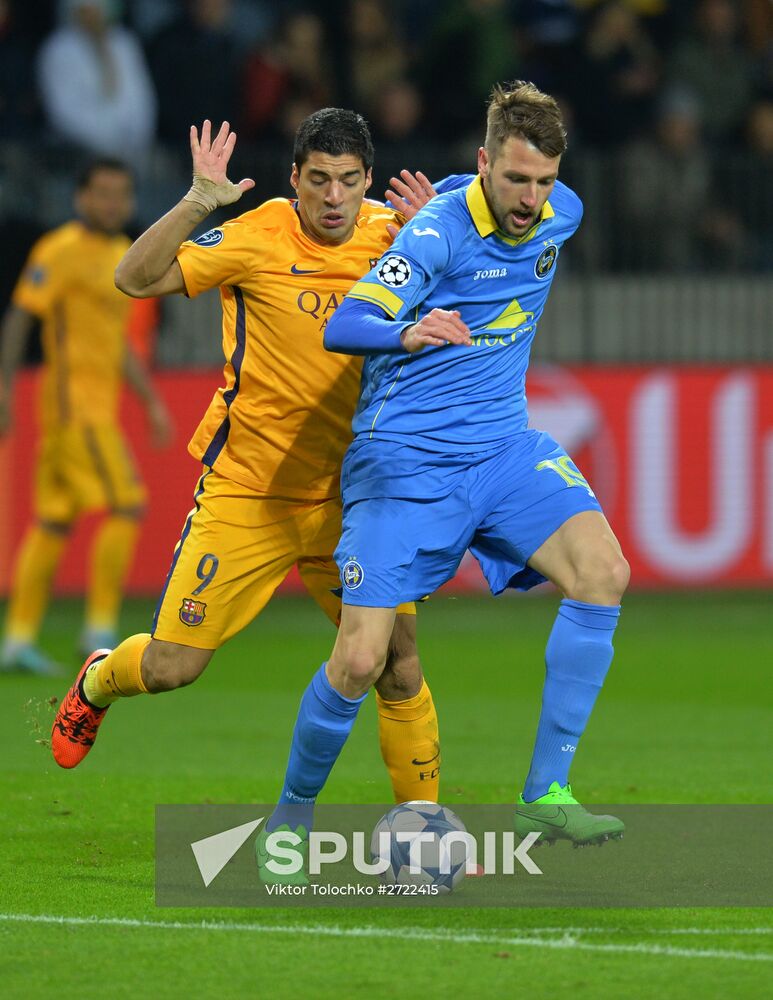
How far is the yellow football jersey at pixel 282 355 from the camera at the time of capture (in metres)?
6.18

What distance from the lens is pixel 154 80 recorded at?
47.6ft

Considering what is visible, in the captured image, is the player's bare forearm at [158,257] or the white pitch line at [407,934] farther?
the player's bare forearm at [158,257]

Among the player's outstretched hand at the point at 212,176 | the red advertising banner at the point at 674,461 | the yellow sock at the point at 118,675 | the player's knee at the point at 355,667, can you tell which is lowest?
the red advertising banner at the point at 674,461

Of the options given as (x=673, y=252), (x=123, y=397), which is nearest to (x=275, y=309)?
(x=123, y=397)

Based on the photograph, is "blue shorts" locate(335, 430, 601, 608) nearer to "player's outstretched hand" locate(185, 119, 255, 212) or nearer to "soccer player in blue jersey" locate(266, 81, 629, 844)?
"soccer player in blue jersey" locate(266, 81, 629, 844)

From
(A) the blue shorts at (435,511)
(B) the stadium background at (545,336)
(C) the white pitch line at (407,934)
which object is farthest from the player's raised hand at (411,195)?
(B) the stadium background at (545,336)

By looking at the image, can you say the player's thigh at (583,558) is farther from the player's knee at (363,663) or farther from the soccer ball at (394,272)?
the soccer ball at (394,272)

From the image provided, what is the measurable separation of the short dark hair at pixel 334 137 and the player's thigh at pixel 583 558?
1.31 m

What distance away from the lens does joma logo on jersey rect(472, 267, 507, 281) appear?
594 centimetres

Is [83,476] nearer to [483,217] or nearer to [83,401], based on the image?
[83,401]

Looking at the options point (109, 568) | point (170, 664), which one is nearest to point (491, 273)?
point (170, 664)

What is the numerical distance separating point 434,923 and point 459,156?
9669 millimetres

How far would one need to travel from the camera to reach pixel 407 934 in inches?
203

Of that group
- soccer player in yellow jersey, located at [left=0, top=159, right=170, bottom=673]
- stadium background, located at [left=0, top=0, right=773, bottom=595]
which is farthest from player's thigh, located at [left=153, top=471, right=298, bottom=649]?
stadium background, located at [left=0, top=0, right=773, bottom=595]
